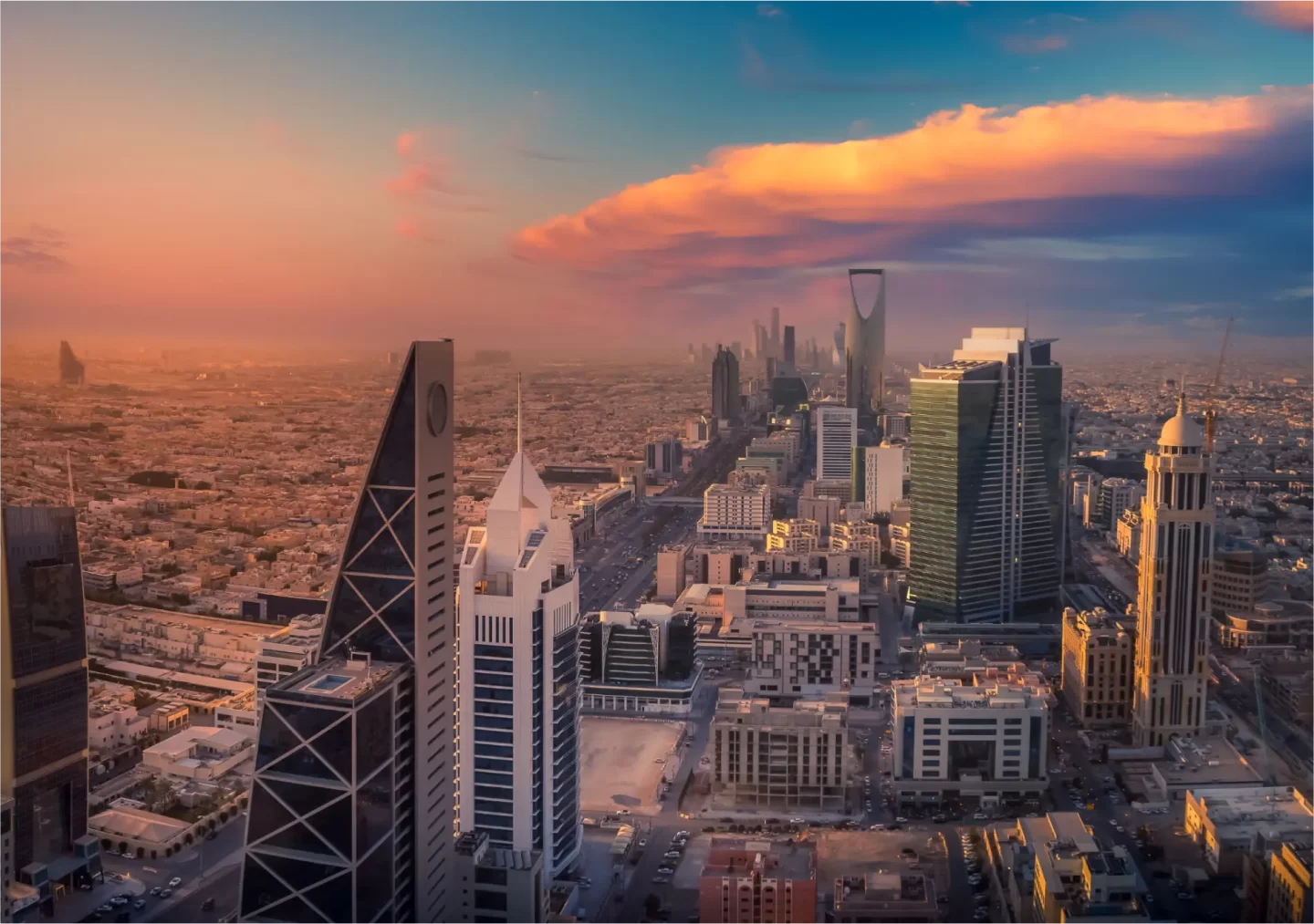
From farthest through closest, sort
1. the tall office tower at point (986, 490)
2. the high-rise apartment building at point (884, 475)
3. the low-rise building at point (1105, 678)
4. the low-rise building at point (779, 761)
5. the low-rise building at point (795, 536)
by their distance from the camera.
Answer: the high-rise apartment building at point (884, 475), the low-rise building at point (795, 536), the tall office tower at point (986, 490), the low-rise building at point (1105, 678), the low-rise building at point (779, 761)

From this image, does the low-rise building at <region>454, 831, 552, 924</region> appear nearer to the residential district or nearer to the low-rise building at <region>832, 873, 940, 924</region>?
the residential district

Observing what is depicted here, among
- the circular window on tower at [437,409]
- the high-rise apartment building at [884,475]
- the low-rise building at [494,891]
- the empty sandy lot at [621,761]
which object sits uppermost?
the circular window on tower at [437,409]

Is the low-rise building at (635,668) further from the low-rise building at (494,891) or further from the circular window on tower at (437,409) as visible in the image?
the circular window on tower at (437,409)

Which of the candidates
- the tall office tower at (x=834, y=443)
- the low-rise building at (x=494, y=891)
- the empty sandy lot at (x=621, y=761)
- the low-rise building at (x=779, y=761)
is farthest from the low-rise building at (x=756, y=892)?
the tall office tower at (x=834, y=443)

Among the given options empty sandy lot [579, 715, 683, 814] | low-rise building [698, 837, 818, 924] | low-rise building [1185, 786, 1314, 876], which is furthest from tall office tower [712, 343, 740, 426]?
low-rise building [698, 837, 818, 924]

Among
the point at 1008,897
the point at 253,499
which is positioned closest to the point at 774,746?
the point at 1008,897

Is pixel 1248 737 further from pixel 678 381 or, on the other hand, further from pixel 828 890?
pixel 678 381

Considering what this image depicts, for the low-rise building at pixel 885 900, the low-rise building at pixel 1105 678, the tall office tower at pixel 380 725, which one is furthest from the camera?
the low-rise building at pixel 1105 678
